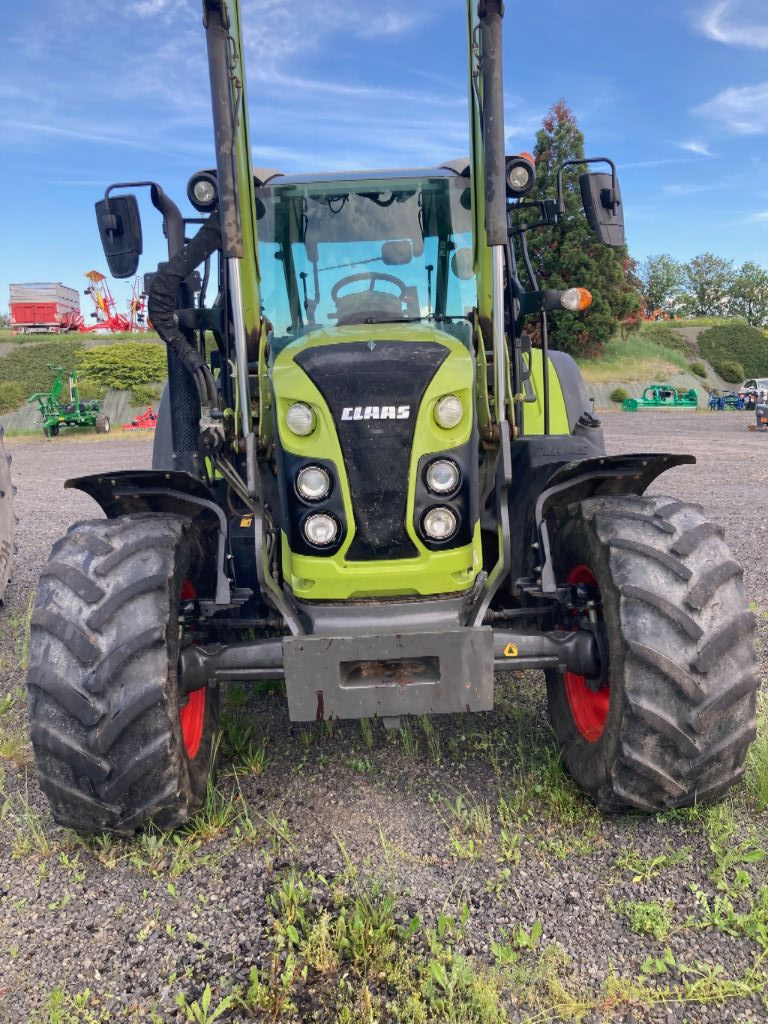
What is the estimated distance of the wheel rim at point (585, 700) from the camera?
321 centimetres

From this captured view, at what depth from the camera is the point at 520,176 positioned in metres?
3.78

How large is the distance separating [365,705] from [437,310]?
6.79ft

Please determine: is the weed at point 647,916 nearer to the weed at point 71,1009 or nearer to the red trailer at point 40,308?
the weed at point 71,1009

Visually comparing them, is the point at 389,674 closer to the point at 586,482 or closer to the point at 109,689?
the point at 109,689

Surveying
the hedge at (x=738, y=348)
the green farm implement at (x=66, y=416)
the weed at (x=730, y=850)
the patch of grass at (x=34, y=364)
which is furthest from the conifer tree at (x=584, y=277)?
the weed at (x=730, y=850)

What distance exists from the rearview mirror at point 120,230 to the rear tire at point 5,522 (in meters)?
2.56

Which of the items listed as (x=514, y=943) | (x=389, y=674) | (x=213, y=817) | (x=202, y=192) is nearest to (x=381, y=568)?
(x=389, y=674)

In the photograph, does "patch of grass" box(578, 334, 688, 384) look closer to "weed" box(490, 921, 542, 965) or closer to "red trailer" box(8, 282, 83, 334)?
"red trailer" box(8, 282, 83, 334)

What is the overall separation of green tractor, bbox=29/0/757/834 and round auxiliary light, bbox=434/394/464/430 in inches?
0.4

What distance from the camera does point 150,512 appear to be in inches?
125

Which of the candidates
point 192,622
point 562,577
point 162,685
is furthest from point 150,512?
point 562,577

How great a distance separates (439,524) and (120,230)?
77.2 inches

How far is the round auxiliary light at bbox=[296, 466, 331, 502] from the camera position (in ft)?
9.66

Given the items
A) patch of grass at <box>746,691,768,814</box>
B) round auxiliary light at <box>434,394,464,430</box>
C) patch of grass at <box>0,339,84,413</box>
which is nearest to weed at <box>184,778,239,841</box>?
round auxiliary light at <box>434,394,464,430</box>
